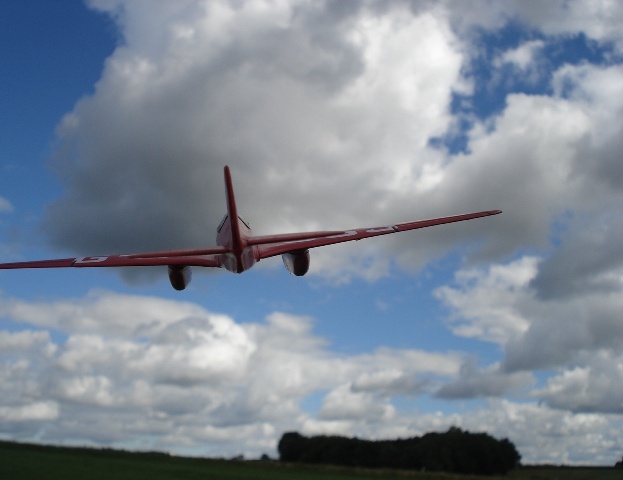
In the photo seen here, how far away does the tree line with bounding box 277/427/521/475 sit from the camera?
110 m

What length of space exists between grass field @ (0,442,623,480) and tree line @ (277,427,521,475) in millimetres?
16376

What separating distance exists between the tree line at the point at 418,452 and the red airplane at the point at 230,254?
91.7 meters

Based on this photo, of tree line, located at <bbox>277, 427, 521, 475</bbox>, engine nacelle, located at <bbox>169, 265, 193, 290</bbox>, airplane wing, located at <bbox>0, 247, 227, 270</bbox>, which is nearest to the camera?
airplane wing, located at <bbox>0, 247, 227, 270</bbox>

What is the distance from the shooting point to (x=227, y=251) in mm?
19125

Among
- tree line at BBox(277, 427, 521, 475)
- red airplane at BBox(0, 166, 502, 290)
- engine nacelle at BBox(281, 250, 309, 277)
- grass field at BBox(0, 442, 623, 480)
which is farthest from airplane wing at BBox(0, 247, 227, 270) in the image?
tree line at BBox(277, 427, 521, 475)

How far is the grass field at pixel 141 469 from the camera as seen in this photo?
56.6 metres

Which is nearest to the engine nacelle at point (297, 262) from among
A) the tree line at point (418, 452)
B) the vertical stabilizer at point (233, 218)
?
the vertical stabilizer at point (233, 218)

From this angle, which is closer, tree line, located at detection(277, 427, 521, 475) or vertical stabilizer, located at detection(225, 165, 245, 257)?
vertical stabilizer, located at detection(225, 165, 245, 257)

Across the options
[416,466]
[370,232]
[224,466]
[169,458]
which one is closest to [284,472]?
[224,466]

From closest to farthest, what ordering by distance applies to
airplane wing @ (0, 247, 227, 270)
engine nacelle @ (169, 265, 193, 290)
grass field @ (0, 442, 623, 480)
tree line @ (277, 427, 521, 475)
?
airplane wing @ (0, 247, 227, 270) < engine nacelle @ (169, 265, 193, 290) < grass field @ (0, 442, 623, 480) < tree line @ (277, 427, 521, 475)

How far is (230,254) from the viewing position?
62.7ft

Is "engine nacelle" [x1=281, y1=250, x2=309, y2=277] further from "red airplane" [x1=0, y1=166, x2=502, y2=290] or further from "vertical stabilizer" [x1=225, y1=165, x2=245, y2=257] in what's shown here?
"vertical stabilizer" [x1=225, y1=165, x2=245, y2=257]

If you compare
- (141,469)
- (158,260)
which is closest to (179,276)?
(158,260)

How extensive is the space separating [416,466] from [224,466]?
126 feet
